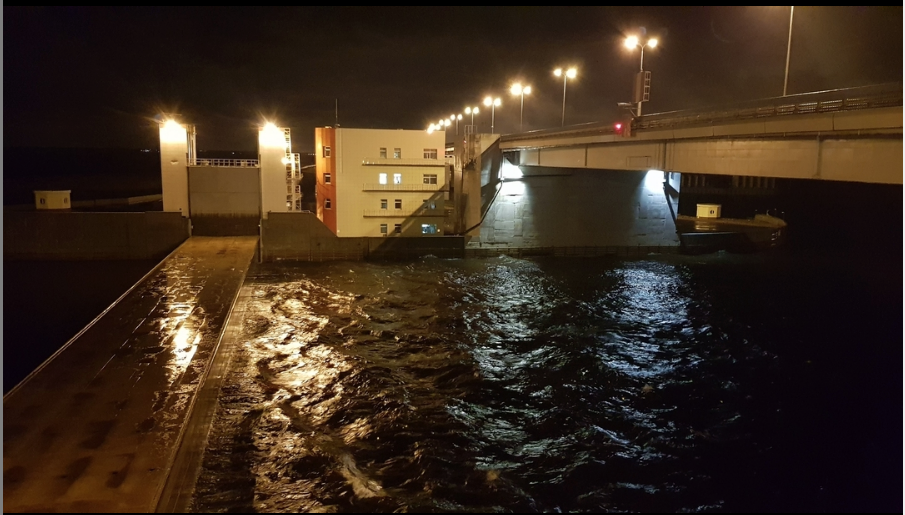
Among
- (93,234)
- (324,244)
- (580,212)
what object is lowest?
(324,244)

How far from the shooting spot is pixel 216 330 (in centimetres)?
1691

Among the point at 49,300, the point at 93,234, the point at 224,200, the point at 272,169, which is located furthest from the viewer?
the point at 224,200

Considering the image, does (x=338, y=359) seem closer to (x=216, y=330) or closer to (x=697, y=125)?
(x=216, y=330)

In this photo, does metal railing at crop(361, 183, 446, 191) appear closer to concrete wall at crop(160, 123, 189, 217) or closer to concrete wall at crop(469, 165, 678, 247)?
concrete wall at crop(469, 165, 678, 247)

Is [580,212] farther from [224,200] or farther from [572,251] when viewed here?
[224,200]

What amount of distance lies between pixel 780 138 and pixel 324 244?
2515 centimetres

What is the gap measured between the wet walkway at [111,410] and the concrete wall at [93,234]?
1586cm

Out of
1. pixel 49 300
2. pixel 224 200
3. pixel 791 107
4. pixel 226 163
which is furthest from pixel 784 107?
pixel 226 163

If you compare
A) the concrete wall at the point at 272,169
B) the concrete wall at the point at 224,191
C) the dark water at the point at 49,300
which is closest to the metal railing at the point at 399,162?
the concrete wall at the point at 272,169

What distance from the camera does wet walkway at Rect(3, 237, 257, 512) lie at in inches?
354

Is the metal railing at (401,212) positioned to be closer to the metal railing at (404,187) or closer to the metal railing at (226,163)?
the metal railing at (404,187)

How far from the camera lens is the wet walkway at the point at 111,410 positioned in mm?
9000

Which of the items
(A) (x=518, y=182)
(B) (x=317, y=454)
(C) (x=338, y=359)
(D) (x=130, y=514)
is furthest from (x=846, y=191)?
(D) (x=130, y=514)

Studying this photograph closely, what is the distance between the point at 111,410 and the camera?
11.6 m
